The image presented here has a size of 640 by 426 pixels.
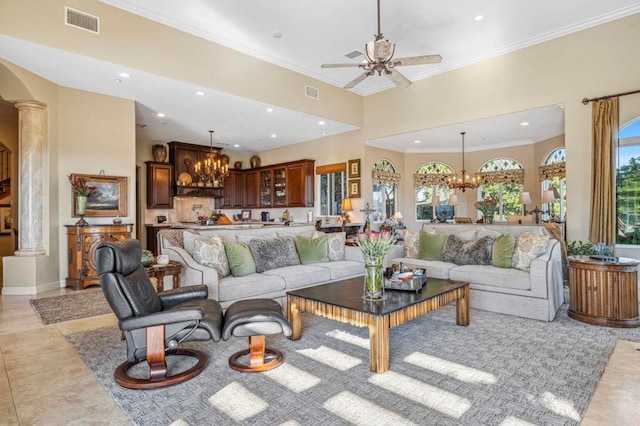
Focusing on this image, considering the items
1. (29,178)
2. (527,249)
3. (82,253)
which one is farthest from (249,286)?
(29,178)

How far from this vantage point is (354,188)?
28.5 feet

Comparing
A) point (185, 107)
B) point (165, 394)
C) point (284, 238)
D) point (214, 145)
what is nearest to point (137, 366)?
point (165, 394)

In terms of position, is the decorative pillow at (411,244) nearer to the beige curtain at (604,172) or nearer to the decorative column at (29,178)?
the beige curtain at (604,172)

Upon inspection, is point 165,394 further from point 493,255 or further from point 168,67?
point 168,67

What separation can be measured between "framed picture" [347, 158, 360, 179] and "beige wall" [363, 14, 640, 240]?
1.86 meters

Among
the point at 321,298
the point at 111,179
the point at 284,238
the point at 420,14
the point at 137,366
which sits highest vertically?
the point at 420,14

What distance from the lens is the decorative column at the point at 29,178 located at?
539 centimetres

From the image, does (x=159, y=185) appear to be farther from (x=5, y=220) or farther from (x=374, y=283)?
(x=374, y=283)

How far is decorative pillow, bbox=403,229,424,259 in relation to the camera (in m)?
5.37

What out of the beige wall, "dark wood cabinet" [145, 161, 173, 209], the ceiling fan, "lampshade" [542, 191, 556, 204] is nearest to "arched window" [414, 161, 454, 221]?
"lampshade" [542, 191, 556, 204]

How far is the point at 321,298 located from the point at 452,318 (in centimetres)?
169

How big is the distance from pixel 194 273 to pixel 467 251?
3.39 meters

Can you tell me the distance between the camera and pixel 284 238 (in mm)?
4855

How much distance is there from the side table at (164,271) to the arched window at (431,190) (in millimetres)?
8138
